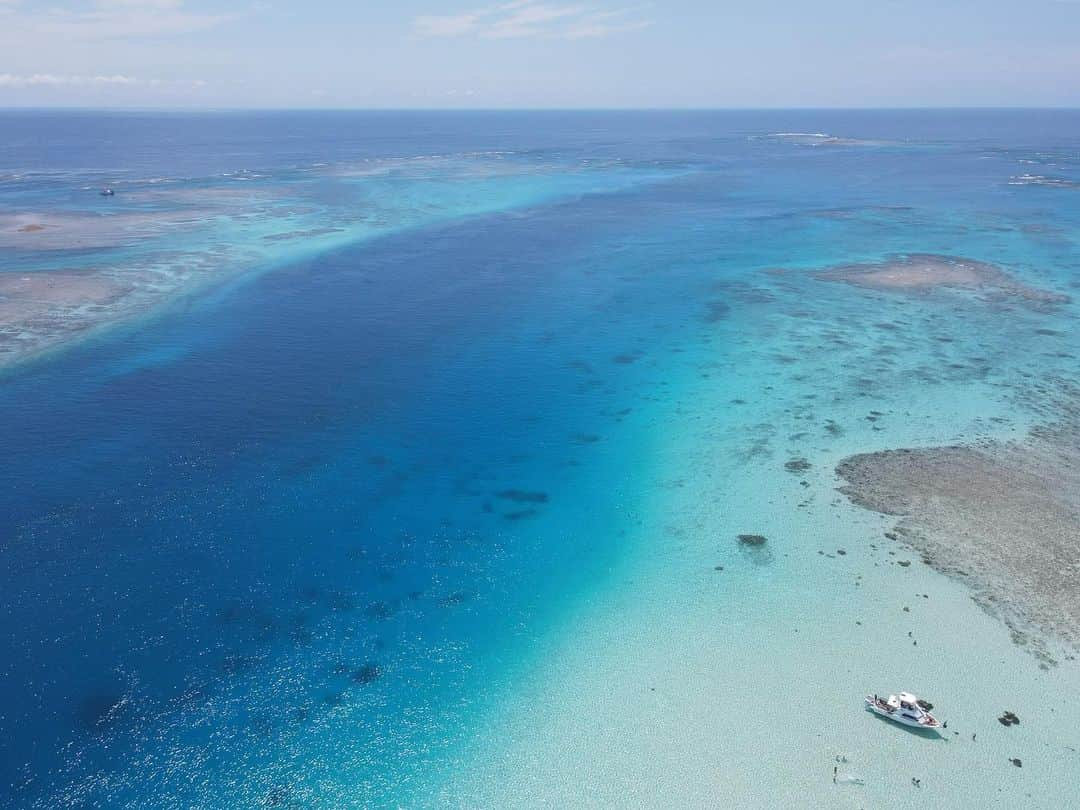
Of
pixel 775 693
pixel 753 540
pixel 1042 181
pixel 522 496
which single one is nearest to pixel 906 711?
pixel 775 693

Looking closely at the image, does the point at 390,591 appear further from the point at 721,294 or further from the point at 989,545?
the point at 721,294

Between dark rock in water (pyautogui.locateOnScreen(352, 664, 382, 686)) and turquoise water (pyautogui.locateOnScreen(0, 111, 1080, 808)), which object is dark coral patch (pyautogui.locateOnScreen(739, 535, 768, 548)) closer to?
turquoise water (pyautogui.locateOnScreen(0, 111, 1080, 808))

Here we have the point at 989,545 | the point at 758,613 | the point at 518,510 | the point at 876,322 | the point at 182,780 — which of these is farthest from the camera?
the point at 876,322

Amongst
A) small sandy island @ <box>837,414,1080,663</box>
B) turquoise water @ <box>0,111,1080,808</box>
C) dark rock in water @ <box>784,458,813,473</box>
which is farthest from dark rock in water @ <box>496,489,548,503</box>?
small sandy island @ <box>837,414,1080,663</box>

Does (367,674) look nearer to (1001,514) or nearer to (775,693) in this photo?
(775,693)

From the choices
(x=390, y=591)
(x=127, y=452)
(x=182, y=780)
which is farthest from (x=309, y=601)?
(x=127, y=452)

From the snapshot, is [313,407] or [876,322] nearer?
[313,407]
